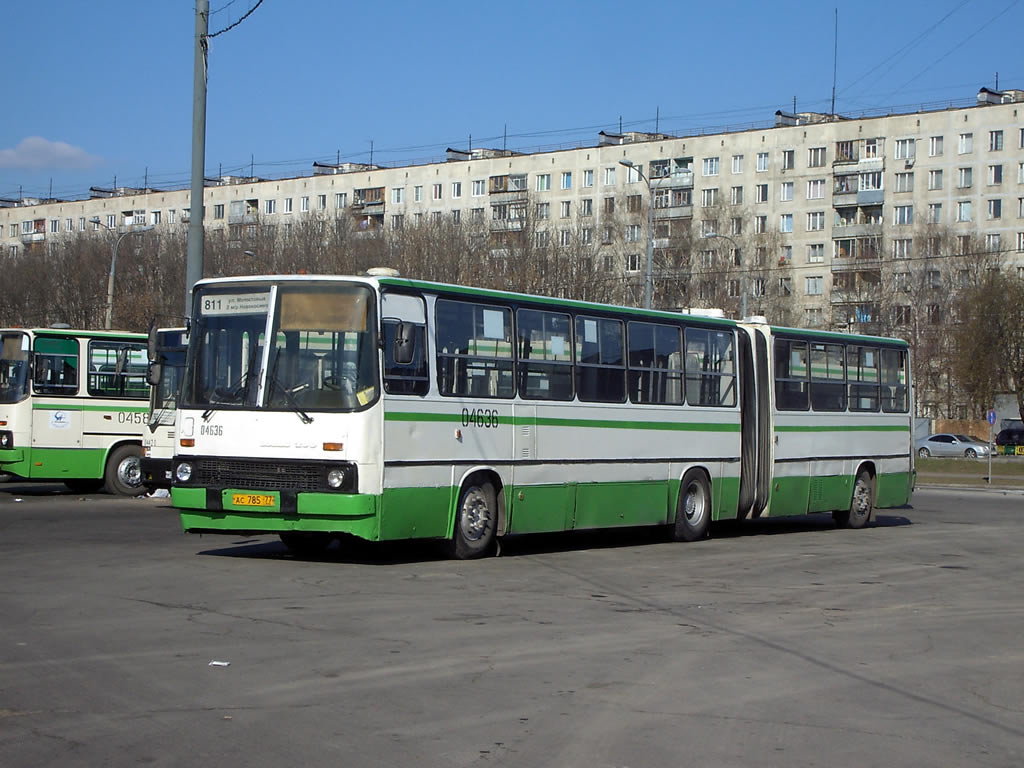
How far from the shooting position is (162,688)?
7844 millimetres

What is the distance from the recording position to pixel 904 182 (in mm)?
89625

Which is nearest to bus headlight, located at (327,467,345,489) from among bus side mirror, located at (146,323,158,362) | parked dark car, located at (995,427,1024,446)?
bus side mirror, located at (146,323,158,362)

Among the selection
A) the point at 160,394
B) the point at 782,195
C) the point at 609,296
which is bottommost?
the point at 160,394

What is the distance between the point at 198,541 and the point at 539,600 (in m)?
6.48

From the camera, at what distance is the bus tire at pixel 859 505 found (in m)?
23.6

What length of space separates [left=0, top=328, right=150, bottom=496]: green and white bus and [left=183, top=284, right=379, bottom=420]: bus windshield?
12.1 m

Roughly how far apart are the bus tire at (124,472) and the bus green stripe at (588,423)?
460 inches

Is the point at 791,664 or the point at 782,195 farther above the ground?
the point at 782,195

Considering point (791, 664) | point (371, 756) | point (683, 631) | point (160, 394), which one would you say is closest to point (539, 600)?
point (683, 631)

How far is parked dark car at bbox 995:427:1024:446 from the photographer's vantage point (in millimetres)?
76738

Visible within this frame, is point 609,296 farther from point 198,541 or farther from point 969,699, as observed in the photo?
point 969,699

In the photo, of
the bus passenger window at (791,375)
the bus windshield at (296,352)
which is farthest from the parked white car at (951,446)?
the bus windshield at (296,352)

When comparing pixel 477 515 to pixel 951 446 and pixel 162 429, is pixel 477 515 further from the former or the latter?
pixel 951 446

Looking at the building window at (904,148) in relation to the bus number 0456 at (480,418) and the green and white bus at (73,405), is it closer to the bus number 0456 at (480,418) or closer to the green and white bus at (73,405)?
the green and white bus at (73,405)
